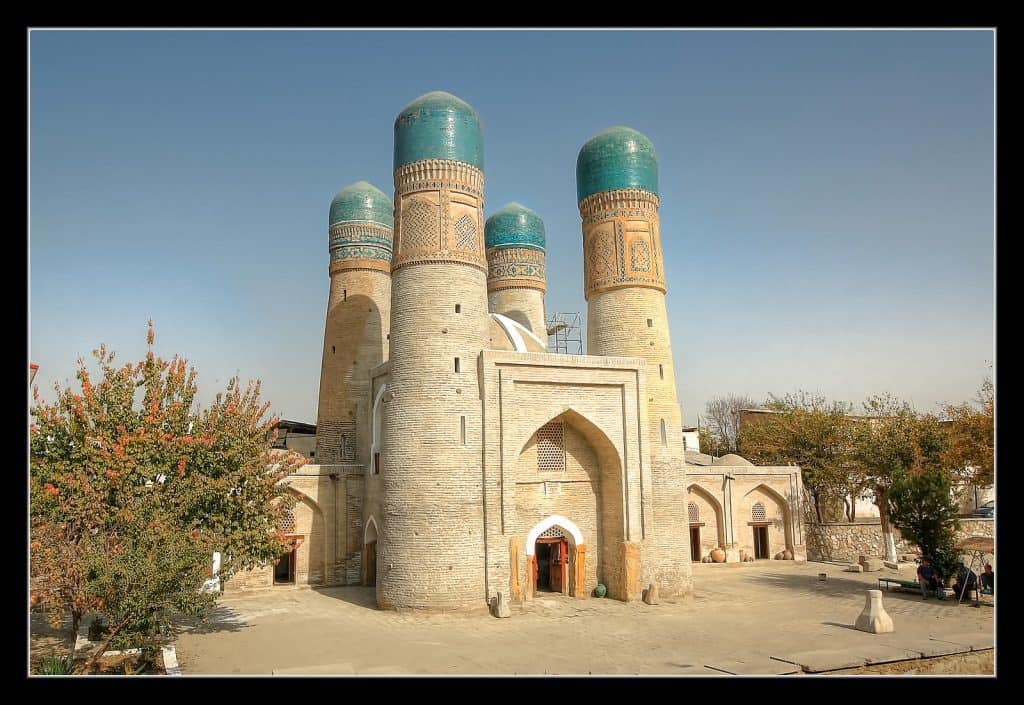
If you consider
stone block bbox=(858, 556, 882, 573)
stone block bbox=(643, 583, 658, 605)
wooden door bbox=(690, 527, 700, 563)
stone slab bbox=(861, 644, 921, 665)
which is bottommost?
stone block bbox=(858, 556, 882, 573)

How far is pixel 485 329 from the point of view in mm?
19047

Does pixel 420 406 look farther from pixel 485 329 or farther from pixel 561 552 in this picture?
pixel 561 552

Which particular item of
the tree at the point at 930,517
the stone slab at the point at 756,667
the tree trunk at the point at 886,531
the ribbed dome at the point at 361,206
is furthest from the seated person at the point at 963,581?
the ribbed dome at the point at 361,206

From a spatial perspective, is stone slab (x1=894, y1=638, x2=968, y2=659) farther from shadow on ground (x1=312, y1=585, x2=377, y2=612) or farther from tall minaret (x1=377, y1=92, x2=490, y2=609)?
shadow on ground (x1=312, y1=585, x2=377, y2=612)

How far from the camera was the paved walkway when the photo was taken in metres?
12.6

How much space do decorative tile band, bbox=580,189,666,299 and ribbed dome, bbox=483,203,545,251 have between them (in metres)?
7.82

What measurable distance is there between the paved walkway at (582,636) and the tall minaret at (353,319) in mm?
5464

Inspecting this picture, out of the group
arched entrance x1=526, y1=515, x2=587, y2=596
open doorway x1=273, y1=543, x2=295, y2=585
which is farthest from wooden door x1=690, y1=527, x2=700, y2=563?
open doorway x1=273, y1=543, x2=295, y2=585

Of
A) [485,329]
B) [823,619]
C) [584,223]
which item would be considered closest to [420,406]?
[485,329]

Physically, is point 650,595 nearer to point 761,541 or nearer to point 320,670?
point 320,670

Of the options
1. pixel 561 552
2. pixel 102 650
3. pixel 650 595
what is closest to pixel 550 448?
pixel 561 552

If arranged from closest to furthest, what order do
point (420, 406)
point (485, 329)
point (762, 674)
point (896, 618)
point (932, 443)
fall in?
point (762, 674), point (896, 618), point (420, 406), point (485, 329), point (932, 443)

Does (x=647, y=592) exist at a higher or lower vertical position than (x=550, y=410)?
lower

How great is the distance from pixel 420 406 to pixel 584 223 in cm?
830
